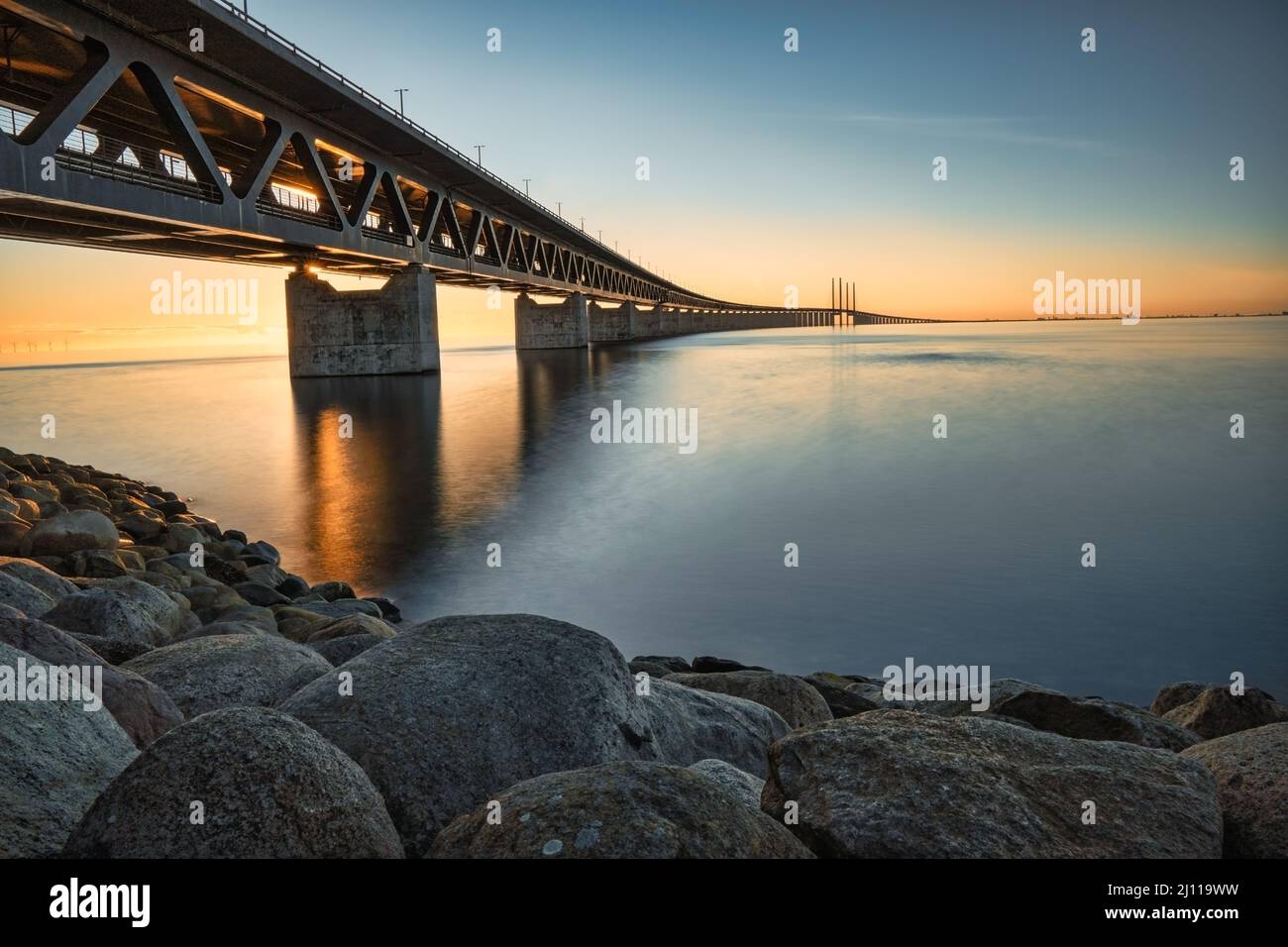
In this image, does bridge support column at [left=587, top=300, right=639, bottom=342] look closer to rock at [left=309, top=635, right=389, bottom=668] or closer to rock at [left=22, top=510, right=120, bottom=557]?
rock at [left=22, top=510, right=120, bottom=557]

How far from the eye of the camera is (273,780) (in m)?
2.95

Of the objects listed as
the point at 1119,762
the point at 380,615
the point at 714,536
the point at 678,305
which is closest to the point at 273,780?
the point at 1119,762

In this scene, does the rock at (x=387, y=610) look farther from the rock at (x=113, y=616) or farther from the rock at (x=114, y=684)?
the rock at (x=114, y=684)

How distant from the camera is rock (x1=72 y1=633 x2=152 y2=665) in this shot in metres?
5.36

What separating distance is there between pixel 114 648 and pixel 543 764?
322 cm

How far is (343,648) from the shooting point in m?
6.17

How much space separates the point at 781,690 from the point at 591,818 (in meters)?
3.80

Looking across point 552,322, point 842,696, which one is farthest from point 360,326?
point 552,322

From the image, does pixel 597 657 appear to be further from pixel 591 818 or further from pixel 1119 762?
pixel 1119 762

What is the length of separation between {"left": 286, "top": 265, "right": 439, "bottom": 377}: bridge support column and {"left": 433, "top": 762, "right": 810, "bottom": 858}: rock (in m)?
45.9

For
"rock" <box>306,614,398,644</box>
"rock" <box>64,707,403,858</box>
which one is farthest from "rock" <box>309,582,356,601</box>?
"rock" <box>64,707,403,858</box>

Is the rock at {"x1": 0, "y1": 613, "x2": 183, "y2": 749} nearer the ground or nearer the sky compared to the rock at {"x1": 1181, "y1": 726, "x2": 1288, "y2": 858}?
nearer the sky

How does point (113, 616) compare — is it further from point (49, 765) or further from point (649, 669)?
point (649, 669)
